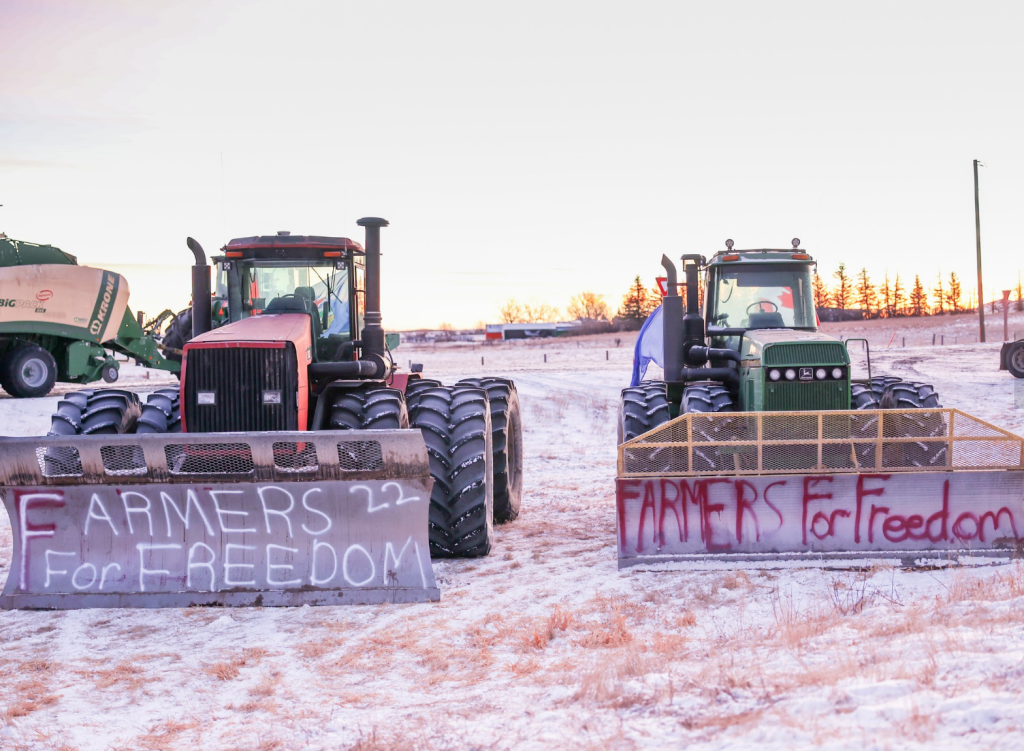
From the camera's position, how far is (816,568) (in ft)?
24.3

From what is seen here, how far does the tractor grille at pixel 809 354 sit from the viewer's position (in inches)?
350

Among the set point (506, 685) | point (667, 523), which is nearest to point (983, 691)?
point (506, 685)

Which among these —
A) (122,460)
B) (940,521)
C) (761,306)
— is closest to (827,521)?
(940,521)

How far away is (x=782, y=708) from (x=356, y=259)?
243 inches

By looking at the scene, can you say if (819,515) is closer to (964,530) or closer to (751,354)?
(964,530)

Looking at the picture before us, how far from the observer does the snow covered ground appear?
4258mm

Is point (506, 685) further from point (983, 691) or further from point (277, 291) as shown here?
point (277, 291)

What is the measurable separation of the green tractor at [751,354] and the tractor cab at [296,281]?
10.2ft

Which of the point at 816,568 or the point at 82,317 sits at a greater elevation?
the point at 82,317

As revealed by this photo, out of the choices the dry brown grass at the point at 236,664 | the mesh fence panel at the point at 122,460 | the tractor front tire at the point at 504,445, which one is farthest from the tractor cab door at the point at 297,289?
the dry brown grass at the point at 236,664

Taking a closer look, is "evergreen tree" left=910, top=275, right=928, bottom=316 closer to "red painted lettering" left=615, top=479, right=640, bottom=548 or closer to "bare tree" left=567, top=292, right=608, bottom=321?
"bare tree" left=567, top=292, right=608, bottom=321

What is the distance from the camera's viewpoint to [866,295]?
393 feet

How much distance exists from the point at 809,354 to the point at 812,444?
4.90 ft

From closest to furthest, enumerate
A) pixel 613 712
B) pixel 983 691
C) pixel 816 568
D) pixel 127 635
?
pixel 983 691 → pixel 613 712 → pixel 127 635 → pixel 816 568
